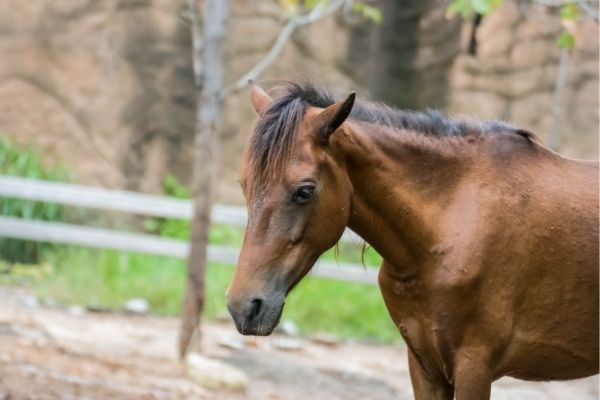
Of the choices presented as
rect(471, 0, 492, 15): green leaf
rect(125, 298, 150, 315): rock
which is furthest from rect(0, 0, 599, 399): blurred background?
rect(471, 0, 492, 15): green leaf

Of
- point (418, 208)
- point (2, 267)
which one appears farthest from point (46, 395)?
point (2, 267)

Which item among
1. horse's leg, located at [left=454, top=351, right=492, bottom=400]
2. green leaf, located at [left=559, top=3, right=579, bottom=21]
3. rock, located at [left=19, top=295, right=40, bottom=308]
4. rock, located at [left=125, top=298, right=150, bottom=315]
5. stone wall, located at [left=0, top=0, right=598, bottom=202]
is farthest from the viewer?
stone wall, located at [left=0, top=0, right=598, bottom=202]

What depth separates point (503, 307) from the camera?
343cm

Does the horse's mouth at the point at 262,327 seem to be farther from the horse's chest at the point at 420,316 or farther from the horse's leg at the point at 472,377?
the horse's leg at the point at 472,377

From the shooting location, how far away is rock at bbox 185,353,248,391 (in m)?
6.13

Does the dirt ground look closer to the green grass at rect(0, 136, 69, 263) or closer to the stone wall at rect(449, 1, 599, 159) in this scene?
the green grass at rect(0, 136, 69, 263)

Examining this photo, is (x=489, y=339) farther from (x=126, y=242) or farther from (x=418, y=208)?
(x=126, y=242)

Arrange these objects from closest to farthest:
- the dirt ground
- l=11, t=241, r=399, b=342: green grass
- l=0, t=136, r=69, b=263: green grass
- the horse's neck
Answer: the horse's neck
the dirt ground
l=11, t=241, r=399, b=342: green grass
l=0, t=136, r=69, b=263: green grass

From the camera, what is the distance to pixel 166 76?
10812 mm

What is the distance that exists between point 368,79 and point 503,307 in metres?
8.03

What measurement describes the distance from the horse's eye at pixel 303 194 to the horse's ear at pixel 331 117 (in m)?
0.21

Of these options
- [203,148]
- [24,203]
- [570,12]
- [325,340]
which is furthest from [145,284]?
[570,12]

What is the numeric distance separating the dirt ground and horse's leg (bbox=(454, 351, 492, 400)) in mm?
2683

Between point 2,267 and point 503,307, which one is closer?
point 503,307
